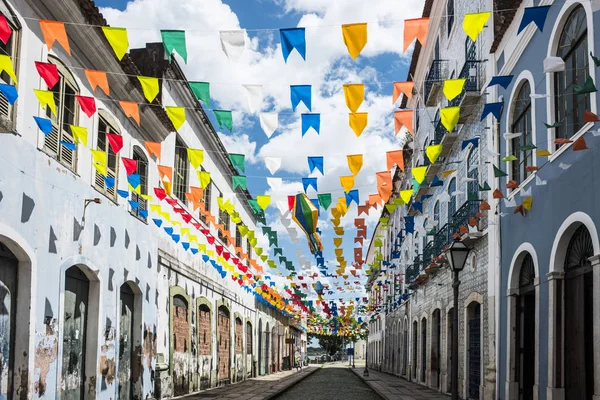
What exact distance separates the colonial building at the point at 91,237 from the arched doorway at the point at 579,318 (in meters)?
7.38

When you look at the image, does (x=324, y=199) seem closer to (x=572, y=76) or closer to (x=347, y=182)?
(x=347, y=182)

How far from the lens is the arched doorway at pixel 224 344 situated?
2608 centimetres

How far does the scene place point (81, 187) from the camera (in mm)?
12359

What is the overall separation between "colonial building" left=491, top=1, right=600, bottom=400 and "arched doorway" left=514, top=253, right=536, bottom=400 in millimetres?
19

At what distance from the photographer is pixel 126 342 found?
15297mm

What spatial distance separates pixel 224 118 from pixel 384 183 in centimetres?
551

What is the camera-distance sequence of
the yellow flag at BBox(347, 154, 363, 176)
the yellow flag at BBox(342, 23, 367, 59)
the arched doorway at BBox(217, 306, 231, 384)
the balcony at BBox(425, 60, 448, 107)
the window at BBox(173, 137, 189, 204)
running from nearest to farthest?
1. the yellow flag at BBox(342, 23, 367, 59)
2. the yellow flag at BBox(347, 154, 363, 176)
3. the window at BBox(173, 137, 189, 204)
4. the balcony at BBox(425, 60, 448, 107)
5. the arched doorway at BBox(217, 306, 231, 384)

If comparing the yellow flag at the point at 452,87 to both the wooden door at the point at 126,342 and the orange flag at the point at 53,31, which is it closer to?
the orange flag at the point at 53,31

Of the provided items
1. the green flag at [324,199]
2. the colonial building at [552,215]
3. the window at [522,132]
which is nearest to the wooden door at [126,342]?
the green flag at [324,199]

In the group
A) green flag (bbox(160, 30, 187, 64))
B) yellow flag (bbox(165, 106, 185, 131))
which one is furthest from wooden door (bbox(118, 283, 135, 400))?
green flag (bbox(160, 30, 187, 64))

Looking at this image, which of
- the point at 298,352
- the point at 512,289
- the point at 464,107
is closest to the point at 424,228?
the point at 464,107

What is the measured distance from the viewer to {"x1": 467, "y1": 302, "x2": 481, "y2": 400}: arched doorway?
17.5 m

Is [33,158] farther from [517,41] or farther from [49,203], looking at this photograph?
[517,41]

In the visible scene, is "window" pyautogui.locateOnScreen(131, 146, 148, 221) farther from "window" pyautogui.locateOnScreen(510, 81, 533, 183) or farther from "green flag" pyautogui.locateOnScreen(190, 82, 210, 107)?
"window" pyautogui.locateOnScreen(510, 81, 533, 183)
